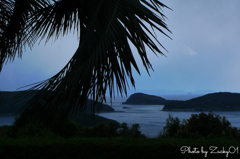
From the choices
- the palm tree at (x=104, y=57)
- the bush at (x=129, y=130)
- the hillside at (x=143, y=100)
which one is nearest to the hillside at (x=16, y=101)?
the palm tree at (x=104, y=57)

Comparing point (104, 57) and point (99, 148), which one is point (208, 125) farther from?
point (104, 57)

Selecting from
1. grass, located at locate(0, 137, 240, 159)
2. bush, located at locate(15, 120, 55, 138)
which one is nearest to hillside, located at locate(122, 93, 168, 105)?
bush, located at locate(15, 120, 55, 138)

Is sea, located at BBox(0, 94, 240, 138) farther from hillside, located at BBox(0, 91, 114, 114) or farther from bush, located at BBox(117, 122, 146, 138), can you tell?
hillside, located at BBox(0, 91, 114, 114)

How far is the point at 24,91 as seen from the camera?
2.38 metres

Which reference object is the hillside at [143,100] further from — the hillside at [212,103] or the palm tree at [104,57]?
the palm tree at [104,57]

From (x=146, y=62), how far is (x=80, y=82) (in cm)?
60

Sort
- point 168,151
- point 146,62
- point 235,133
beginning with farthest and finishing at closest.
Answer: point 235,133, point 168,151, point 146,62

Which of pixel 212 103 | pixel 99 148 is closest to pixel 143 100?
pixel 212 103

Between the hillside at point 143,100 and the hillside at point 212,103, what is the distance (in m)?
1.65

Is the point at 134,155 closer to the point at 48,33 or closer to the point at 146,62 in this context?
the point at 48,33

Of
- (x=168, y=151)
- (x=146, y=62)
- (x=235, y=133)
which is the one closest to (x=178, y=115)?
(x=235, y=133)

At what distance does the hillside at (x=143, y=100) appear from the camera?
43.3ft

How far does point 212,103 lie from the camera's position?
1091cm

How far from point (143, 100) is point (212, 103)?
346 cm
